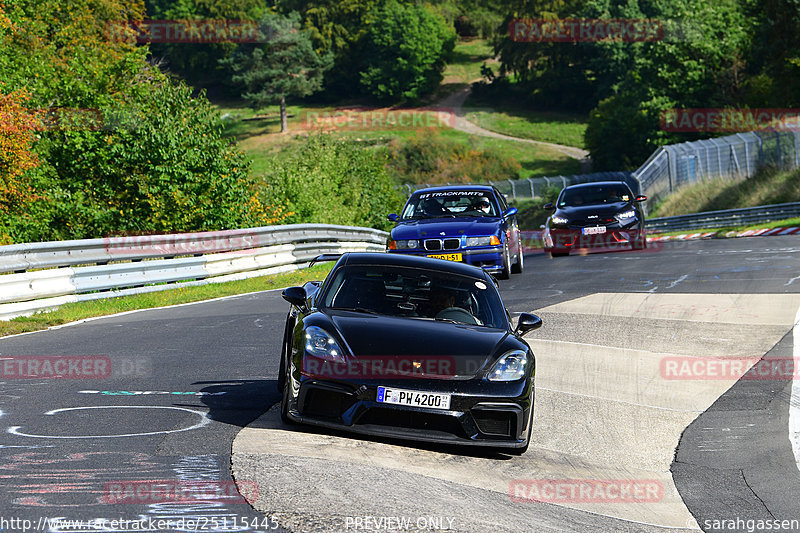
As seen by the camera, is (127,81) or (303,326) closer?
(303,326)

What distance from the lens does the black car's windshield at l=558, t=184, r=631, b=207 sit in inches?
933

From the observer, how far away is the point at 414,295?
8.16 m

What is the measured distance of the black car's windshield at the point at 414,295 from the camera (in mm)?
7938

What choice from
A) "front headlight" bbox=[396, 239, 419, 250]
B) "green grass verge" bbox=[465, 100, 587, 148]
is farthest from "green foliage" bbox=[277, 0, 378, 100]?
"front headlight" bbox=[396, 239, 419, 250]

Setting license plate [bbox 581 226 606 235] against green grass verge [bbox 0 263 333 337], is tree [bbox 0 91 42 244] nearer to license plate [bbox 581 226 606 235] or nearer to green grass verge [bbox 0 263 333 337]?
green grass verge [bbox 0 263 333 337]

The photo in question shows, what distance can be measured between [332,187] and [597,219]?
51.4 feet

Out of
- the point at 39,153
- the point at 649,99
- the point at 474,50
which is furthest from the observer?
the point at 474,50

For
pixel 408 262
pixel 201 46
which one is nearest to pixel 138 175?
pixel 408 262

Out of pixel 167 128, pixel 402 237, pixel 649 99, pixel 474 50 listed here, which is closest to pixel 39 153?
pixel 167 128

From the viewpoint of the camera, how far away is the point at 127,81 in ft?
132

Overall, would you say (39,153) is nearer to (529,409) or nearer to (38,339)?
(38,339)

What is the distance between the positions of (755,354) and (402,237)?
7241 millimetres

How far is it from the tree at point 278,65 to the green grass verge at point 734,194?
69.4 m

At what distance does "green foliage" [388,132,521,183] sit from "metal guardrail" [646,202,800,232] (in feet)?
147
